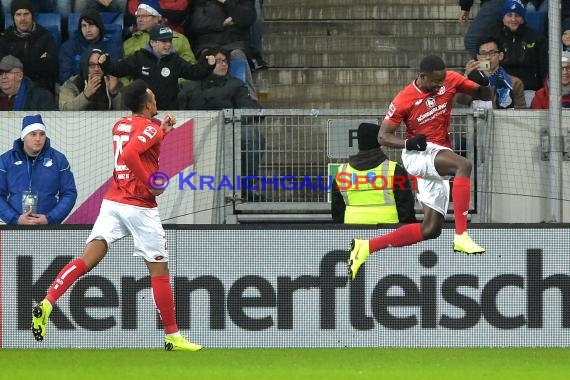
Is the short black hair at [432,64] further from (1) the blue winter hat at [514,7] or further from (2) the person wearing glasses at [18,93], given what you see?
(2) the person wearing glasses at [18,93]

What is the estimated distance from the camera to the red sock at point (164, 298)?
1262 centimetres

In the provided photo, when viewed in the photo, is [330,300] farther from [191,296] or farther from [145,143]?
[145,143]

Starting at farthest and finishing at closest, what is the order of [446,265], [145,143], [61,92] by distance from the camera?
[61,92], [446,265], [145,143]

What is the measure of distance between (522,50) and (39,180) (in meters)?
5.68

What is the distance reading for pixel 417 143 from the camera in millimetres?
12320

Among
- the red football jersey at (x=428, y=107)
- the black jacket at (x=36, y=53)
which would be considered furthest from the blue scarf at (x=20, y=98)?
the red football jersey at (x=428, y=107)

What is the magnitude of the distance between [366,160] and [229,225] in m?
1.34

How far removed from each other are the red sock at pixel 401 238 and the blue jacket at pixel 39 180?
3283 mm

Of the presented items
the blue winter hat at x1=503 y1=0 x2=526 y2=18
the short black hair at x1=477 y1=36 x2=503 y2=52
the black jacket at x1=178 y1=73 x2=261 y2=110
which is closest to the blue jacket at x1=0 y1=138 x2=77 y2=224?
the black jacket at x1=178 y1=73 x2=261 y2=110

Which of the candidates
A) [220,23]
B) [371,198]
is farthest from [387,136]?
[220,23]

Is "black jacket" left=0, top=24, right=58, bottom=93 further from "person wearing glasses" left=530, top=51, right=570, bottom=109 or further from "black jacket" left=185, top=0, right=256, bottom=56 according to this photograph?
"person wearing glasses" left=530, top=51, right=570, bottom=109

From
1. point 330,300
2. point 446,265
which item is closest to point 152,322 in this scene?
point 330,300

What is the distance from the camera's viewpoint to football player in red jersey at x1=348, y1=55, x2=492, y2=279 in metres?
12.6

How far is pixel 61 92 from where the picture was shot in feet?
54.4
